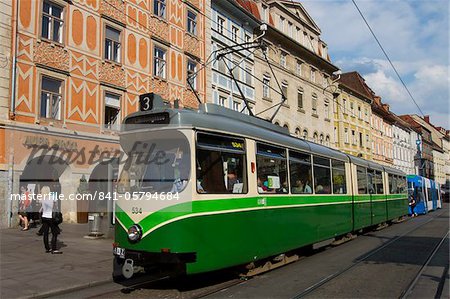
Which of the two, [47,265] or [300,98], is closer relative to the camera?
[47,265]

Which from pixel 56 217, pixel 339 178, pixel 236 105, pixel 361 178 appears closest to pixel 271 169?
pixel 339 178

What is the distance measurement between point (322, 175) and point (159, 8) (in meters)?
15.4

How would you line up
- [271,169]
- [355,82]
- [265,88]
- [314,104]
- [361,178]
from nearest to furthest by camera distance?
[271,169]
[361,178]
[265,88]
[314,104]
[355,82]

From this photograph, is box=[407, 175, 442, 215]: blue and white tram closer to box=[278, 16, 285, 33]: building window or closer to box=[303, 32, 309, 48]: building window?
box=[278, 16, 285, 33]: building window

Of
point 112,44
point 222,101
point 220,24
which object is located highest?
point 220,24

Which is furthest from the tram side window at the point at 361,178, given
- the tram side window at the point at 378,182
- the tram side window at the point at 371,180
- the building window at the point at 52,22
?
the building window at the point at 52,22

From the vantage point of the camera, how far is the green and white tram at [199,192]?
701 centimetres

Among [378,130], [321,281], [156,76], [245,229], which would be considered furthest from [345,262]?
[378,130]

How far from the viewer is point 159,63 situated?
23.4 metres

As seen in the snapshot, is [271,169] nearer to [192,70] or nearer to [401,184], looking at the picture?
[401,184]

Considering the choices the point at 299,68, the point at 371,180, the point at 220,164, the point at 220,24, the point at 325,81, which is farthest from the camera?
the point at 325,81

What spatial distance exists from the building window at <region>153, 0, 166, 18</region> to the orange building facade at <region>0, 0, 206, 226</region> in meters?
0.05

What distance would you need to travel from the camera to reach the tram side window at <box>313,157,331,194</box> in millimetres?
11440

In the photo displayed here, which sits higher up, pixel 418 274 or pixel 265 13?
pixel 265 13
